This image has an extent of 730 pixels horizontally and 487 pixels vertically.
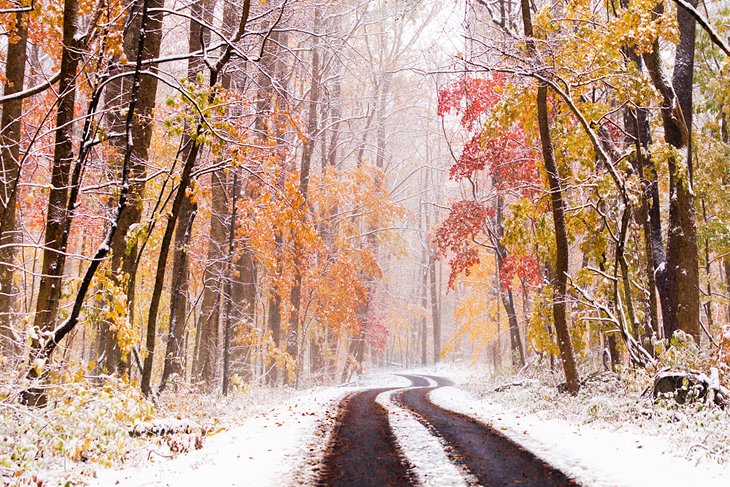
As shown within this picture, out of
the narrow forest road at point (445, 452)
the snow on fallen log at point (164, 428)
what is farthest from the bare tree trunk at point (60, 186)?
the narrow forest road at point (445, 452)

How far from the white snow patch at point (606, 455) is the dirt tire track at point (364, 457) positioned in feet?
6.58

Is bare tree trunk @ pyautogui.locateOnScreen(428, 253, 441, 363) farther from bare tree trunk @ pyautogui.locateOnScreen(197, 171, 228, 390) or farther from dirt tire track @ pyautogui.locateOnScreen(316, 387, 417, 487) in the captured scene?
dirt tire track @ pyautogui.locateOnScreen(316, 387, 417, 487)

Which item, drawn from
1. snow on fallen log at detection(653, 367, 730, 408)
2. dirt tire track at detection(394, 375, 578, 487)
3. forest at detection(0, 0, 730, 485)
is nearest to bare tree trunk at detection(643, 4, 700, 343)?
forest at detection(0, 0, 730, 485)

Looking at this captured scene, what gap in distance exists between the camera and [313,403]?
13750 millimetres

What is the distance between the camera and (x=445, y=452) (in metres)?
7.45

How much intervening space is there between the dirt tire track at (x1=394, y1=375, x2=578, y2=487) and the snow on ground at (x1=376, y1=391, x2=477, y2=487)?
0.16m

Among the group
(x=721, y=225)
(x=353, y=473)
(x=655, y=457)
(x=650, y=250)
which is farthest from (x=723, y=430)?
(x=721, y=225)

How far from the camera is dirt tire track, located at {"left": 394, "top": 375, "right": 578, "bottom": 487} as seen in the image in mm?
6016

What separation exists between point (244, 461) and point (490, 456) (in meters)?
3.32

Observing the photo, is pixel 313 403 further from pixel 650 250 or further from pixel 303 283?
pixel 303 283

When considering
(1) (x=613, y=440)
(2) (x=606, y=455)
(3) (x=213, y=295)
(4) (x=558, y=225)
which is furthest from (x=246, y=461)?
(3) (x=213, y=295)

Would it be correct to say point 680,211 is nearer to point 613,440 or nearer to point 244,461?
point 613,440

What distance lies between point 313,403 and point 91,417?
26.2ft

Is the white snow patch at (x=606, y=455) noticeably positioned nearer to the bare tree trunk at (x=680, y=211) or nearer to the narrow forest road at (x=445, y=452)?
the narrow forest road at (x=445, y=452)
